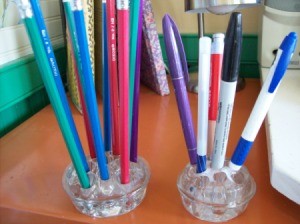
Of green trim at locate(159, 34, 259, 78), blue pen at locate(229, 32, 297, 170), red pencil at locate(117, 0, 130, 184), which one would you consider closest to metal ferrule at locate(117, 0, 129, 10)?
red pencil at locate(117, 0, 130, 184)

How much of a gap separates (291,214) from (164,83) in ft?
1.26

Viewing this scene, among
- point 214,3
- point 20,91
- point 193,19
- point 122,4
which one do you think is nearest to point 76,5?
point 122,4

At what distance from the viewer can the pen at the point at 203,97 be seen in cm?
24

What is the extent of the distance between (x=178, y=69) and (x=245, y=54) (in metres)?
0.53

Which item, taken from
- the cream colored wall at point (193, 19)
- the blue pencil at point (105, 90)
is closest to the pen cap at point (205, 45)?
the blue pencil at point (105, 90)

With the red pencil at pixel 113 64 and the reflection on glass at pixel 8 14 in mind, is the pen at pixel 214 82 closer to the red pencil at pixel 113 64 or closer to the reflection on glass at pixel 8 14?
the red pencil at pixel 113 64

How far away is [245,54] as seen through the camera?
0.74m

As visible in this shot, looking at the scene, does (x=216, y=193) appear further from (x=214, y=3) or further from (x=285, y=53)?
(x=214, y=3)

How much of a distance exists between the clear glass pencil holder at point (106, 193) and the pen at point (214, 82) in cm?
9

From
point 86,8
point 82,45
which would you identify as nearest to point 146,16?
point 86,8

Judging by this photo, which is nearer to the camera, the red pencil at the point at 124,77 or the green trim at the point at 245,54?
the red pencil at the point at 124,77

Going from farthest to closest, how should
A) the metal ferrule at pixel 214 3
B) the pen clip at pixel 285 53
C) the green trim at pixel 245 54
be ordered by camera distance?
the green trim at pixel 245 54 → the metal ferrule at pixel 214 3 → the pen clip at pixel 285 53

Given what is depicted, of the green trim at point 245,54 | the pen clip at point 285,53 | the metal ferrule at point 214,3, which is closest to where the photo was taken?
the pen clip at point 285,53

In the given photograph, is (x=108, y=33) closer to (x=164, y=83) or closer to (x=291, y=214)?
(x=291, y=214)
